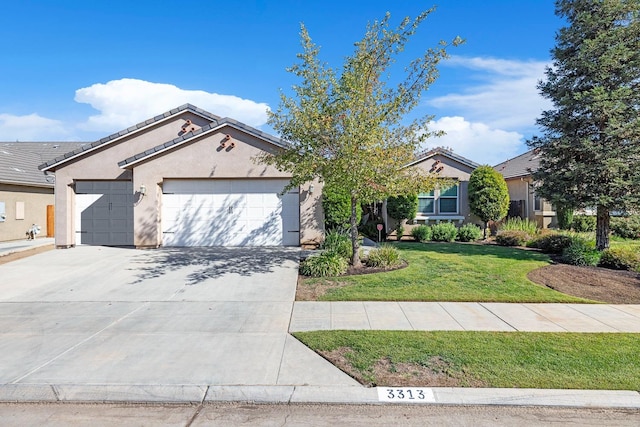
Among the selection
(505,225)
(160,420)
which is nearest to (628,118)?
(505,225)

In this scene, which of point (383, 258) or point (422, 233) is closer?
point (383, 258)

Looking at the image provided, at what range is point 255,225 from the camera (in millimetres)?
13562

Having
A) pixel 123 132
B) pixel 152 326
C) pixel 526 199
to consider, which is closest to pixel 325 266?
pixel 152 326

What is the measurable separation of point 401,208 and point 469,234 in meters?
3.03

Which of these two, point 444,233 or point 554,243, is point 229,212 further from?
point 554,243

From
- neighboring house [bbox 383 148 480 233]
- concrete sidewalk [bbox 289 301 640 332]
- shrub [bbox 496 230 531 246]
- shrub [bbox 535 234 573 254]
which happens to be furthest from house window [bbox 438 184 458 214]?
concrete sidewalk [bbox 289 301 640 332]

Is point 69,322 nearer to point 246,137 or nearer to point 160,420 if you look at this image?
point 160,420

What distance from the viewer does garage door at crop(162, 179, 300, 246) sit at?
531 inches

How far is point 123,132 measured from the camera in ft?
47.0

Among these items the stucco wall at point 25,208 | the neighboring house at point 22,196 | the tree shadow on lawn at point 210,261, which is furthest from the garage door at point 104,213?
the stucco wall at point 25,208

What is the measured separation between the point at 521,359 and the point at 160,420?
3990 millimetres

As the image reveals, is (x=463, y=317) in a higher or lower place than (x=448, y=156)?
lower

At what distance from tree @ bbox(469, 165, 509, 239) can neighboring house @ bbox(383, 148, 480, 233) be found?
908 mm

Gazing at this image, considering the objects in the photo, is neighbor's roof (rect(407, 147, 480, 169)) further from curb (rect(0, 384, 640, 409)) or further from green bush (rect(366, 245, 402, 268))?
curb (rect(0, 384, 640, 409))
